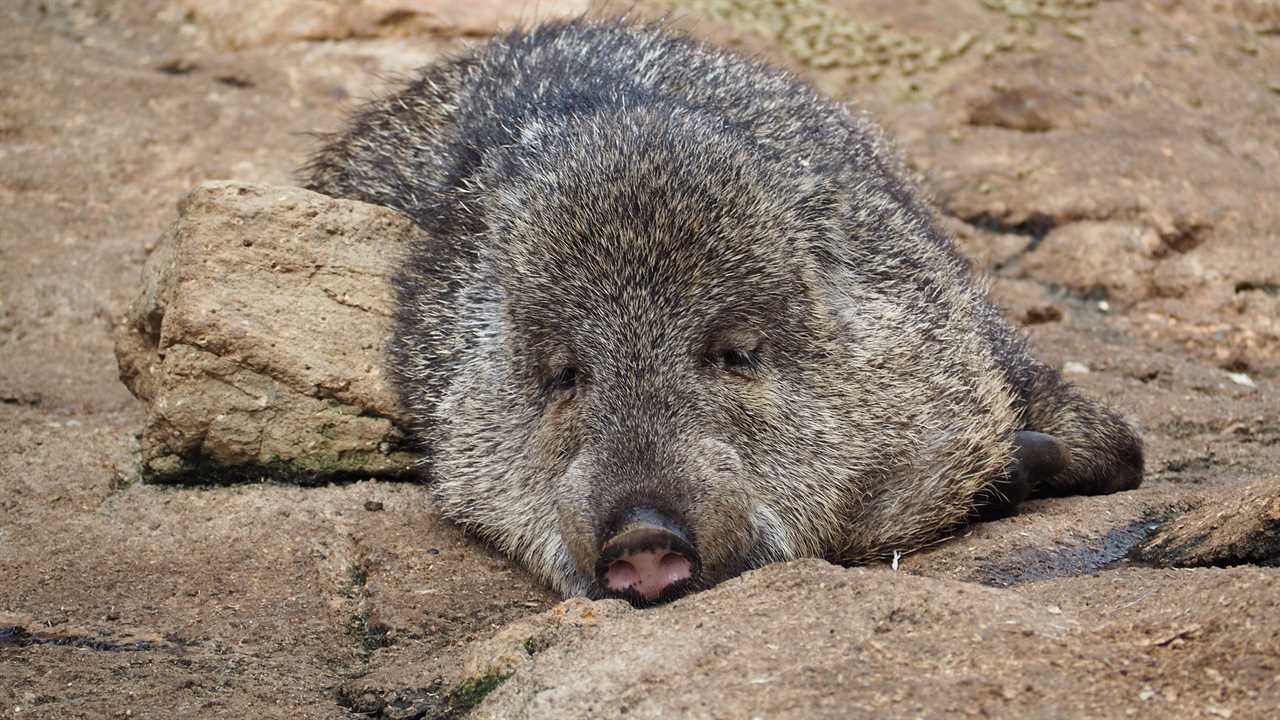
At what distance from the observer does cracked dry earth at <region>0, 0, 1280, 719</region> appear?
130 inches

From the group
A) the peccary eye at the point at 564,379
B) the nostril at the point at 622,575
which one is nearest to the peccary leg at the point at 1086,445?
the peccary eye at the point at 564,379

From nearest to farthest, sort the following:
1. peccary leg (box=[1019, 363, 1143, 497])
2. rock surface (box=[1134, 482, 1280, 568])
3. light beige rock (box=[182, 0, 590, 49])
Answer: rock surface (box=[1134, 482, 1280, 568])
peccary leg (box=[1019, 363, 1143, 497])
light beige rock (box=[182, 0, 590, 49])

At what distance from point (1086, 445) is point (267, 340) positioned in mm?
3040

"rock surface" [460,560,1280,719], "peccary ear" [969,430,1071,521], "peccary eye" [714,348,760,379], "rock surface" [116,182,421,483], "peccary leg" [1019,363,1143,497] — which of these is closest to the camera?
"rock surface" [460,560,1280,719]

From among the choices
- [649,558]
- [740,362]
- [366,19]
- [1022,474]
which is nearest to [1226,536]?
[1022,474]

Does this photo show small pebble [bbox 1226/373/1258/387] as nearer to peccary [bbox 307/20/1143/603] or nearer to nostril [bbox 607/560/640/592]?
peccary [bbox 307/20/1143/603]

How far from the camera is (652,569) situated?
3.84 metres

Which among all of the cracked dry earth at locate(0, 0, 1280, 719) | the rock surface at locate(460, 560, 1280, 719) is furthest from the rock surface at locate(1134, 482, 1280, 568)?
the rock surface at locate(460, 560, 1280, 719)

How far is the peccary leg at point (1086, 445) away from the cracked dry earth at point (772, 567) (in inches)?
8.7

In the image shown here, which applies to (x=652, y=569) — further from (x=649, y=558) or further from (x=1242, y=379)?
(x=1242, y=379)

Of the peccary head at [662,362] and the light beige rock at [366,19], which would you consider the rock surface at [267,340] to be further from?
the light beige rock at [366,19]

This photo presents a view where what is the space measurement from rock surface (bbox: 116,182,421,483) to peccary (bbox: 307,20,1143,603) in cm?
18

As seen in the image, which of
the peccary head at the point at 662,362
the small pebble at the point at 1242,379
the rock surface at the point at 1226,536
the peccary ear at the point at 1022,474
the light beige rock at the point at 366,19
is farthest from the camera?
the light beige rock at the point at 366,19

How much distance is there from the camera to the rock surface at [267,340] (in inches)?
202
